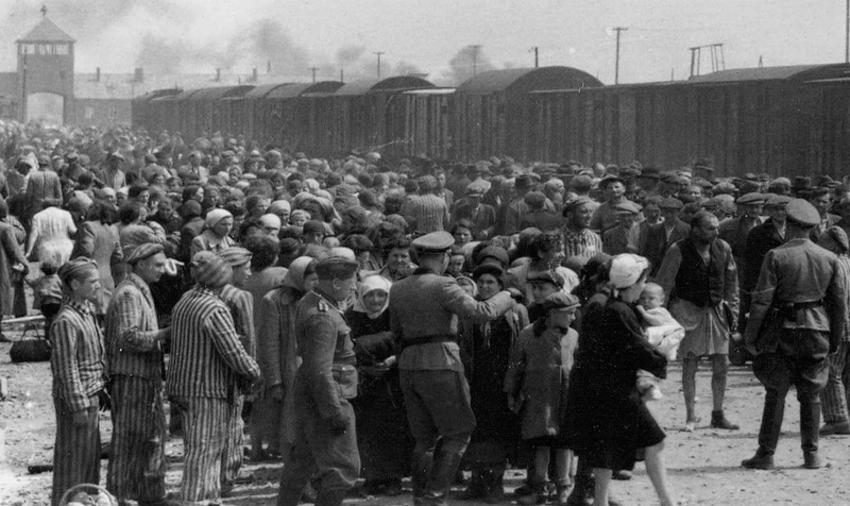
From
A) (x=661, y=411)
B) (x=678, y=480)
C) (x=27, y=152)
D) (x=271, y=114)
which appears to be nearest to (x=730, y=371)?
(x=661, y=411)

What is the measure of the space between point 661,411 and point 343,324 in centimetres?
494

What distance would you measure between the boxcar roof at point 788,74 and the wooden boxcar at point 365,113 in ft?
35.3

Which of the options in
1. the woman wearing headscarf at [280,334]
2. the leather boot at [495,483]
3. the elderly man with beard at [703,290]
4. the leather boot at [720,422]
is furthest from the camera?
the leather boot at [720,422]

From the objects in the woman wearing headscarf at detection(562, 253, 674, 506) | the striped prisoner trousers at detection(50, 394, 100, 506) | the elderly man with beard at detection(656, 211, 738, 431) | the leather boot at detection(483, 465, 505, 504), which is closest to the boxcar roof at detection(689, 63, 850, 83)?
the elderly man with beard at detection(656, 211, 738, 431)

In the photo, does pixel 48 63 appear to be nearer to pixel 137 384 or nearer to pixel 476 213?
pixel 476 213

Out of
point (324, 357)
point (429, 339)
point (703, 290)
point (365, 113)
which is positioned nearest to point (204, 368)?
point (324, 357)

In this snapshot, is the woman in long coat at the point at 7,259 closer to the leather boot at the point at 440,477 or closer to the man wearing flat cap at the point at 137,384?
the man wearing flat cap at the point at 137,384

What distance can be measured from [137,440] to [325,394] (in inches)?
63.1

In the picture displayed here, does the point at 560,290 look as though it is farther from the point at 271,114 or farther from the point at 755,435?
the point at 271,114

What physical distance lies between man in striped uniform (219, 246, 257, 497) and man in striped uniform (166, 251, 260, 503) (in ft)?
0.74

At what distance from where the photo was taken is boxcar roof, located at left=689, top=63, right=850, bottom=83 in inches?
1005

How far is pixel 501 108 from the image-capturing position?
109ft

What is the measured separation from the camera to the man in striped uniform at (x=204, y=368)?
791 centimetres

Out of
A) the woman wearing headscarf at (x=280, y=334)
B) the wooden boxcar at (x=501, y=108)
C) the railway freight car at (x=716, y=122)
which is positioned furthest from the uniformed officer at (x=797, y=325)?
the wooden boxcar at (x=501, y=108)
